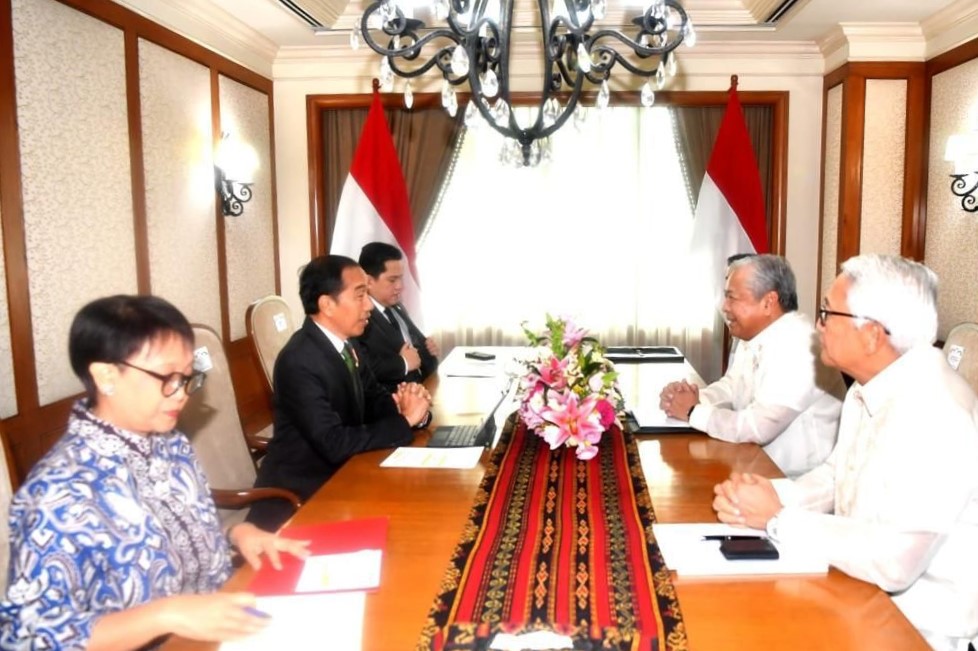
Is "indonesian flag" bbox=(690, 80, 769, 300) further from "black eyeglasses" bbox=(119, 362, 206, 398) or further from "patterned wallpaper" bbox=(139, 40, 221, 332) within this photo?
"black eyeglasses" bbox=(119, 362, 206, 398)

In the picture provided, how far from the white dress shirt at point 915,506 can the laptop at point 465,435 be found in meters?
1.02

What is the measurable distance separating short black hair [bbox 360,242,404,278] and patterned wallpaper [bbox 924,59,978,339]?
2.71 m

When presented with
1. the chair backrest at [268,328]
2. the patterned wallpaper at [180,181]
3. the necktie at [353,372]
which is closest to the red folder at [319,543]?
the necktie at [353,372]

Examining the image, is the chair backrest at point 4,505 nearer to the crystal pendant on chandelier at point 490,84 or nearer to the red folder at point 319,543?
the red folder at point 319,543

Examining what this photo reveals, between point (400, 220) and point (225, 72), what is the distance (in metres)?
1.19

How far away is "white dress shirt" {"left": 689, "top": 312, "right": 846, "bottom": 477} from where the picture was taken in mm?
2475

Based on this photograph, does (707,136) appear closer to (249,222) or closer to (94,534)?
(249,222)

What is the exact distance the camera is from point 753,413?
2.48 metres

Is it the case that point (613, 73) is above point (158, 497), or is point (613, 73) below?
above

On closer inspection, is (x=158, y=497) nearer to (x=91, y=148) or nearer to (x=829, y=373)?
(x=91, y=148)

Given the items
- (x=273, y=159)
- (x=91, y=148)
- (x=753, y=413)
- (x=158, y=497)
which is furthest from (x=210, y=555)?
(x=273, y=159)

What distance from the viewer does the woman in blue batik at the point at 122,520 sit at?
1.26 meters

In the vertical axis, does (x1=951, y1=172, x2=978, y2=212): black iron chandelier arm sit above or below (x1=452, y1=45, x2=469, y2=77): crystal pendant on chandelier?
below

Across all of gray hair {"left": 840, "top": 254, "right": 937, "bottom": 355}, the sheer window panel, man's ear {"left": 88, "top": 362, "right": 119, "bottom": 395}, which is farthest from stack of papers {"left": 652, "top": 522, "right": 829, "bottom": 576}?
the sheer window panel
